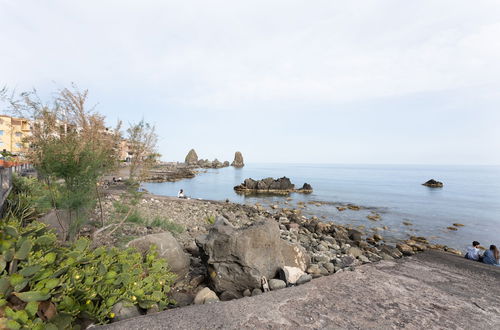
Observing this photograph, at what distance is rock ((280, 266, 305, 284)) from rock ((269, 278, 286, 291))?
12 centimetres

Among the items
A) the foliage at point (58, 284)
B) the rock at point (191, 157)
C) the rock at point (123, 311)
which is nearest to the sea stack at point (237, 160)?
the rock at point (191, 157)

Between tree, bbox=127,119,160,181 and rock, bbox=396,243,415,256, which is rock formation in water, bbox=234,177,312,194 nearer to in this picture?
rock, bbox=396,243,415,256

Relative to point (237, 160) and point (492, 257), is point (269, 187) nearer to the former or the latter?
point (492, 257)

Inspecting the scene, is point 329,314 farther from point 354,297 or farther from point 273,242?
point 273,242

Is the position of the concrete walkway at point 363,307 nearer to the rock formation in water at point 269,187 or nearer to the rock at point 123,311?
the rock at point 123,311

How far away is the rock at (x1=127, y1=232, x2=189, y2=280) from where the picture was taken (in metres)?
4.54

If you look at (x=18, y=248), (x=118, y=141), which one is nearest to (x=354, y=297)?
(x=18, y=248)

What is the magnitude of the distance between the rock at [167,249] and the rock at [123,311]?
1273 mm

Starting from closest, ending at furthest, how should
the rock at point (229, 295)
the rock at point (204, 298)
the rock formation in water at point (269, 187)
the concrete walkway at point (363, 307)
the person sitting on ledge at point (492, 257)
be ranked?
the concrete walkway at point (363, 307), the rock at point (204, 298), the rock at point (229, 295), the person sitting on ledge at point (492, 257), the rock formation in water at point (269, 187)

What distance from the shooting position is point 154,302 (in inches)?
137

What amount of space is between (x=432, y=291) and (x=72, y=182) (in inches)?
300

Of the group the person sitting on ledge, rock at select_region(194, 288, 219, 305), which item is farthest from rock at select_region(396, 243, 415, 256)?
rock at select_region(194, 288, 219, 305)

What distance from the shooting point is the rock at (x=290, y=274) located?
4.42 m

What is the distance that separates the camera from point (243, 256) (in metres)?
4.59
